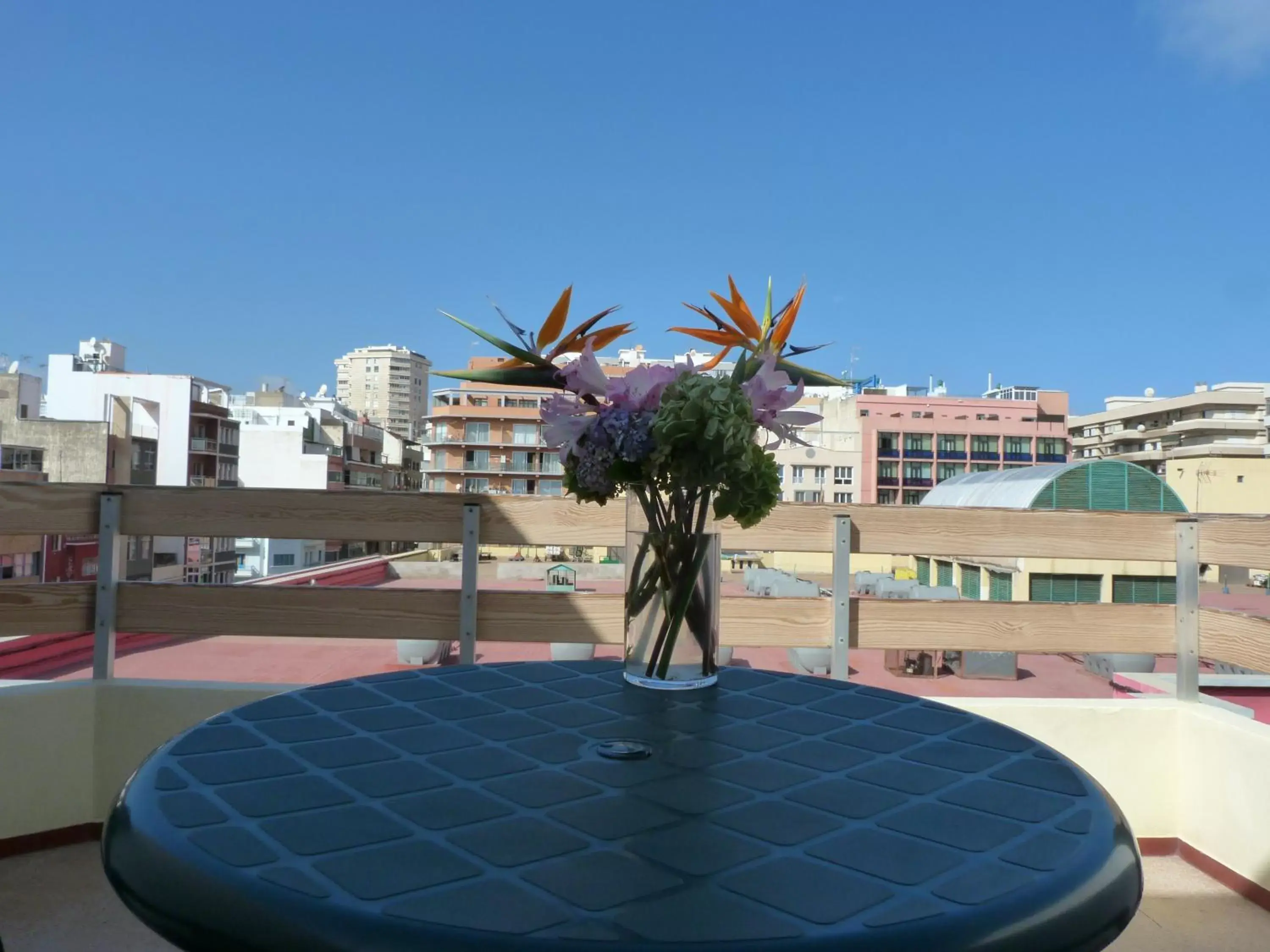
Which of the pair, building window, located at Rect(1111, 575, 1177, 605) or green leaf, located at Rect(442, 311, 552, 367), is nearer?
green leaf, located at Rect(442, 311, 552, 367)

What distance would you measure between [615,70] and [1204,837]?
32.7 meters

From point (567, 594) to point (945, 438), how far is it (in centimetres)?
5460

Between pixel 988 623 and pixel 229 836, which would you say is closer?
pixel 229 836

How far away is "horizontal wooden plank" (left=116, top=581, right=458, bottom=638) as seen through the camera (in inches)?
81.4

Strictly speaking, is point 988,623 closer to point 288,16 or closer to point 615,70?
point 288,16

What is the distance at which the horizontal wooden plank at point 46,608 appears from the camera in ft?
6.56

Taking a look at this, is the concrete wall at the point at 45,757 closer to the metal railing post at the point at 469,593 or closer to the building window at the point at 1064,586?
the metal railing post at the point at 469,593

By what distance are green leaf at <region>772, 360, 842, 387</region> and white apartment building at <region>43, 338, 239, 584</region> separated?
43576mm

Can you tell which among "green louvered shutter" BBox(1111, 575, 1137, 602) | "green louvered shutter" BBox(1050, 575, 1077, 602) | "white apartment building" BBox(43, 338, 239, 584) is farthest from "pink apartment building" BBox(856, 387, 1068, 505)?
"white apartment building" BBox(43, 338, 239, 584)

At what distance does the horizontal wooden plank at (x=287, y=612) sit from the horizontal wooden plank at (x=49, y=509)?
0.63ft

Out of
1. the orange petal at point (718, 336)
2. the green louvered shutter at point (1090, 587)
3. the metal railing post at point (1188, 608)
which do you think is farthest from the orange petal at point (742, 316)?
the green louvered shutter at point (1090, 587)

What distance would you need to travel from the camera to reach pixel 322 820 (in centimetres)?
59

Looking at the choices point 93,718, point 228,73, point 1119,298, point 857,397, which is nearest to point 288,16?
point 228,73

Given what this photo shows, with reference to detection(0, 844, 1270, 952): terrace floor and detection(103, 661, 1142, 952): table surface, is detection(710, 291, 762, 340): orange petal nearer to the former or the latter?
detection(103, 661, 1142, 952): table surface
